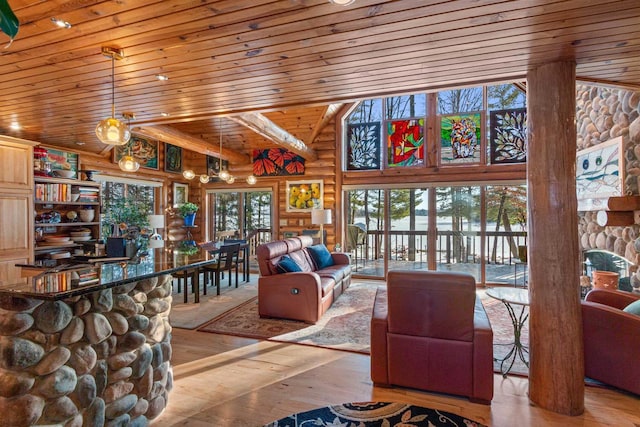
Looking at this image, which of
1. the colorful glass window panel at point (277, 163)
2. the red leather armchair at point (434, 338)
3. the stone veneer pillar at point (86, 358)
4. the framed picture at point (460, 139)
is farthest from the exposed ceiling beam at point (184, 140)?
the framed picture at point (460, 139)

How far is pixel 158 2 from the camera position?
5.56ft

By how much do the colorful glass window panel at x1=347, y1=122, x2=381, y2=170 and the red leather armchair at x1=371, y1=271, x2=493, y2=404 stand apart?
15.1 ft

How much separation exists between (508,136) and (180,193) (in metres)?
7.44

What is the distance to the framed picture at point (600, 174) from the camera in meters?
3.87

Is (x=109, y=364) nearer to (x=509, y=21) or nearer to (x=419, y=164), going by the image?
(x=509, y=21)

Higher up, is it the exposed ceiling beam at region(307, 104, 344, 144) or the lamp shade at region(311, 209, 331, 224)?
the exposed ceiling beam at region(307, 104, 344, 144)

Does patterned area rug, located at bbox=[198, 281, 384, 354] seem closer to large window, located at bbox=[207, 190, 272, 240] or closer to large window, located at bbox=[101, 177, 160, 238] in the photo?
large window, located at bbox=[207, 190, 272, 240]

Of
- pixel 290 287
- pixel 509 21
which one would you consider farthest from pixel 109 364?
pixel 509 21

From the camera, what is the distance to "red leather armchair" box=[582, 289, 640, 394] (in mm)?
2342

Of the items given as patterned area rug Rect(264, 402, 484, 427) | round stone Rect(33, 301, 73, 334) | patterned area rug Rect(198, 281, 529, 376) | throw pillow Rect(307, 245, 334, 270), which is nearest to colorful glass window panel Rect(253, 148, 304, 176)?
throw pillow Rect(307, 245, 334, 270)

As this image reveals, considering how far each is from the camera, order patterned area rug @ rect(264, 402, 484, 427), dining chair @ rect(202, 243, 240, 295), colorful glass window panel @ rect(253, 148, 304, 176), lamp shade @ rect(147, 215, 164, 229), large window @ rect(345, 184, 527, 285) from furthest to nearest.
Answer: colorful glass window panel @ rect(253, 148, 304, 176) < lamp shade @ rect(147, 215, 164, 229) < large window @ rect(345, 184, 527, 285) < dining chair @ rect(202, 243, 240, 295) < patterned area rug @ rect(264, 402, 484, 427)

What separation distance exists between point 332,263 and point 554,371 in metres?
3.97

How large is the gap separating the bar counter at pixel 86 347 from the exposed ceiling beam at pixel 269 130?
8.39 ft

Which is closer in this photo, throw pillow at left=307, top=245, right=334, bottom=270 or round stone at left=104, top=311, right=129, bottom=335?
round stone at left=104, top=311, right=129, bottom=335
